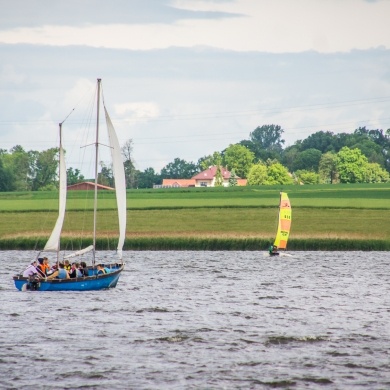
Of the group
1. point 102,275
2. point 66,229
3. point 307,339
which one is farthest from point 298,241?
point 307,339

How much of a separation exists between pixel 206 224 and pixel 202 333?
85290 mm

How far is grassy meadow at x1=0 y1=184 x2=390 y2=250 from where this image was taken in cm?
10588

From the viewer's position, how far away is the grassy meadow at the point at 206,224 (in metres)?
106

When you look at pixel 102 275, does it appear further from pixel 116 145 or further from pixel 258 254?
pixel 258 254

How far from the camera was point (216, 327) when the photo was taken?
47.9 metres

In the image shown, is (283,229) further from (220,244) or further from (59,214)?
(59,214)

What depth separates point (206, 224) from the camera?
430 feet

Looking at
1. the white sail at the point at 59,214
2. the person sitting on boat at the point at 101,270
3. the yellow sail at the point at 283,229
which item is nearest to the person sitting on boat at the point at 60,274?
the white sail at the point at 59,214

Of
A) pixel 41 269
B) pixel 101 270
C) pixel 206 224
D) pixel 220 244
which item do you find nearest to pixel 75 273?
pixel 101 270

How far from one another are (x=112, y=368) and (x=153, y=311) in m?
16.4

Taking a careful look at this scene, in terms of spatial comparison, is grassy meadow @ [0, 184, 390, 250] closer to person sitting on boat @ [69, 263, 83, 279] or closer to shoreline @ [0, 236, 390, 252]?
shoreline @ [0, 236, 390, 252]

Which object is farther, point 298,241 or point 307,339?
point 298,241

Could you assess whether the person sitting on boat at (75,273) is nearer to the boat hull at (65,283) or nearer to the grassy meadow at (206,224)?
the boat hull at (65,283)

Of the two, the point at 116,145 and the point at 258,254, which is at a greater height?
the point at 116,145
